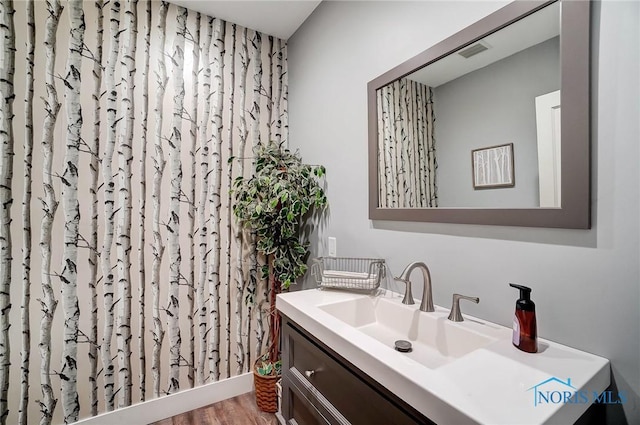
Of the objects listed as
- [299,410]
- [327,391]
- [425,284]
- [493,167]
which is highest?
[493,167]

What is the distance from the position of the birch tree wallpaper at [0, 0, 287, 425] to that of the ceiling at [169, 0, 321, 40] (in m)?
0.07

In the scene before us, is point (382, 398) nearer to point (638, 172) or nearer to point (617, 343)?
point (617, 343)

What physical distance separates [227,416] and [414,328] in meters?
1.50

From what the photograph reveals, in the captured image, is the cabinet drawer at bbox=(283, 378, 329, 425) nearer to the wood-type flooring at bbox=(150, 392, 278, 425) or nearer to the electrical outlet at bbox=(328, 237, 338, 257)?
the wood-type flooring at bbox=(150, 392, 278, 425)

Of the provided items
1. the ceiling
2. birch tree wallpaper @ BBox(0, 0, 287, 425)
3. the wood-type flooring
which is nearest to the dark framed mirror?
the ceiling

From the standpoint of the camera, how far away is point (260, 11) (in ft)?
6.70

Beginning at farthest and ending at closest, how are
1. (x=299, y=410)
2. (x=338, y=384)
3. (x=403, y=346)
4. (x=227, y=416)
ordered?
(x=227, y=416)
(x=299, y=410)
(x=403, y=346)
(x=338, y=384)

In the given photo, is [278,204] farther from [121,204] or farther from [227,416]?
[227,416]

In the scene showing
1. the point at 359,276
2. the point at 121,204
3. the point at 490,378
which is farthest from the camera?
the point at 121,204

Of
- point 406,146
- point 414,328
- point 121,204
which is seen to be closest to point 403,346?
point 414,328

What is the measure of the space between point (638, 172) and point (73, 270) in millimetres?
2476

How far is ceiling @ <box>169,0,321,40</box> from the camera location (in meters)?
1.96

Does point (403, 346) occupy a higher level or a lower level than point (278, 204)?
lower

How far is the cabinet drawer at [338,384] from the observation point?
0.81m
